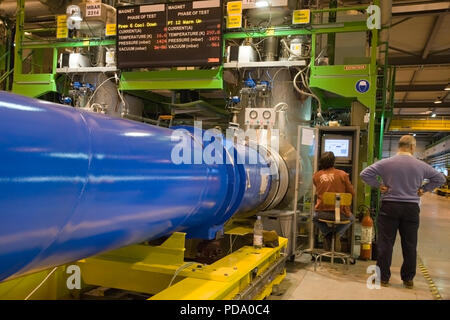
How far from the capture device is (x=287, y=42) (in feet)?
21.0

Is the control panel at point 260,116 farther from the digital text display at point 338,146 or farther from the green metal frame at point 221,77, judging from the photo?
the digital text display at point 338,146

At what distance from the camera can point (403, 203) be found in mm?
4098

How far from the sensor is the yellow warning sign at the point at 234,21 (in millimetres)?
6281

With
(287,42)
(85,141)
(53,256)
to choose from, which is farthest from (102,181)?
(287,42)

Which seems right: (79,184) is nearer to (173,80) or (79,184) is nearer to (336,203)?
(336,203)

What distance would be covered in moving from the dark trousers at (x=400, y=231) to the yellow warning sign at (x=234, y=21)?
353 cm

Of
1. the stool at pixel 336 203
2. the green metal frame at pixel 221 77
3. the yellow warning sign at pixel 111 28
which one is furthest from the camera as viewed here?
the yellow warning sign at pixel 111 28

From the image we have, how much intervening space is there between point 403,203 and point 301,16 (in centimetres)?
323

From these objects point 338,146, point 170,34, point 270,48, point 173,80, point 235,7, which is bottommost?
point 338,146

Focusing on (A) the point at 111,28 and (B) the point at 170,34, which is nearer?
(B) the point at 170,34

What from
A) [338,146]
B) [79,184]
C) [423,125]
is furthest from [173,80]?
[423,125]

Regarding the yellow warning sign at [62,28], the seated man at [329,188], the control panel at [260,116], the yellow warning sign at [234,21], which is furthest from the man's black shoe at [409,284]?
the yellow warning sign at [62,28]

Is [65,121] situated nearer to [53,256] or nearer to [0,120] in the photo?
[0,120]

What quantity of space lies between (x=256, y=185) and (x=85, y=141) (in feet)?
7.42
